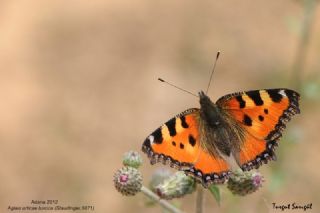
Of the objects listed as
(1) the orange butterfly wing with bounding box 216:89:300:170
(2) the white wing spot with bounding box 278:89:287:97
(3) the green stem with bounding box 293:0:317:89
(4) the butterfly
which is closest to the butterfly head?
(4) the butterfly

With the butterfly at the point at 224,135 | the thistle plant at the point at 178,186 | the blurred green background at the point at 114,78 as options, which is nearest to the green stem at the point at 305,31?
the blurred green background at the point at 114,78

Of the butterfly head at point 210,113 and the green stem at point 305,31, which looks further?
the green stem at point 305,31

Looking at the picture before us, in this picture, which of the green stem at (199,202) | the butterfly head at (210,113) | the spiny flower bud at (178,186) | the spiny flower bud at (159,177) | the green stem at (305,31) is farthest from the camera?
the green stem at (305,31)

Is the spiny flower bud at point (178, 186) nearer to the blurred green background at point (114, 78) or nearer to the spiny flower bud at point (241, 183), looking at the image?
the spiny flower bud at point (241, 183)

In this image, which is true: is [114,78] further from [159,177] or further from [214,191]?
[214,191]

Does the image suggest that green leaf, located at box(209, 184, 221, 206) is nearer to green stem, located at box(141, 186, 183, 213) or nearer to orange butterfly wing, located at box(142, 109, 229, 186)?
orange butterfly wing, located at box(142, 109, 229, 186)

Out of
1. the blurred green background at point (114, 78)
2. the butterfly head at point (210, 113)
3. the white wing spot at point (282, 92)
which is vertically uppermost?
the white wing spot at point (282, 92)

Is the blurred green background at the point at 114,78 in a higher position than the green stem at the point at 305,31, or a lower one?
lower
